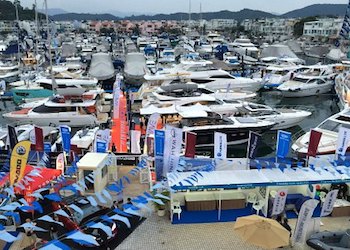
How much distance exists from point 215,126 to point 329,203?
44.3 feet

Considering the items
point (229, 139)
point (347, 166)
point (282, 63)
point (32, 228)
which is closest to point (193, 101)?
point (229, 139)

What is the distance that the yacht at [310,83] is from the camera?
43344 millimetres

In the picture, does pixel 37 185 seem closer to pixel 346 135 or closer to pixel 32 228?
pixel 32 228

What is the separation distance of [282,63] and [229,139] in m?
35.9

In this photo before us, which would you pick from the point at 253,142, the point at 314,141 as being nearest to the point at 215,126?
the point at 314,141

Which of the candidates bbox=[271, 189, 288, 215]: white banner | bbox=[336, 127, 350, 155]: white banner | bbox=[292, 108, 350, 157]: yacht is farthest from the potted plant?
bbox=[292, 108, 350, 157]: yacht

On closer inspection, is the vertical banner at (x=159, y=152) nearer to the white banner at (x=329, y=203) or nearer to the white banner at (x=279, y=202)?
the white banner at (x=279, y=202)

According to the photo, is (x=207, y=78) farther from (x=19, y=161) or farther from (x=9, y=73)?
(x=9, y=73)

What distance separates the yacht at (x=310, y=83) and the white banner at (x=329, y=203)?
32.4 meters

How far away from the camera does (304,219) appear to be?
1054 centimetres

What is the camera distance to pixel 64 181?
14.3m

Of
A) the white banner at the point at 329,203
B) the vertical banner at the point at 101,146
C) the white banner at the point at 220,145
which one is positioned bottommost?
the white banner at the point at 329,203

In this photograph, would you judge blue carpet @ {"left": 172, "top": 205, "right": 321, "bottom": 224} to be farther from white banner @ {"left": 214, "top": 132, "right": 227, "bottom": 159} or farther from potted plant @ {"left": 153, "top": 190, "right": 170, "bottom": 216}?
white banner @ {"left": 214, "top": 132, "right": 227, "bottom": 159}

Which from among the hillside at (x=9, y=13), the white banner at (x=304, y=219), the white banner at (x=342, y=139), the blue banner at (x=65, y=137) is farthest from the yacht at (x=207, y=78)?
the hillside at (x=9, y=13)
